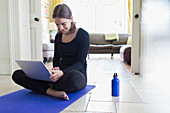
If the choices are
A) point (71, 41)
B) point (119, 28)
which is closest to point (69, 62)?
point (71, 41)

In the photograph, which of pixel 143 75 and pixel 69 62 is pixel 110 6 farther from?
pixel 69 62

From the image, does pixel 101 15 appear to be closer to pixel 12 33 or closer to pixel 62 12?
pixel 12 33

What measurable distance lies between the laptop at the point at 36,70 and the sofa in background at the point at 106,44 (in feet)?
14.0

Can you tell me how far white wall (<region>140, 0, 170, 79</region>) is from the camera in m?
1.68

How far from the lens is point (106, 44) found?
20.7ft

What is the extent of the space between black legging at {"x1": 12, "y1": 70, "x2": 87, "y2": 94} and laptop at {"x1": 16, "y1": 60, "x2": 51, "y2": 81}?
8 centimetres

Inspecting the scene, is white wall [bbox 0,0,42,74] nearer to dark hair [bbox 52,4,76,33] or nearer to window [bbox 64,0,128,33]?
dark hair [bbox 52,4,76,33]

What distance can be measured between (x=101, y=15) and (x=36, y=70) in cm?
701

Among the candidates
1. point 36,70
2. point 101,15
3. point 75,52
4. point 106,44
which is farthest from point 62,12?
point 101,15

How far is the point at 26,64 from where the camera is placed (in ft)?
5.17

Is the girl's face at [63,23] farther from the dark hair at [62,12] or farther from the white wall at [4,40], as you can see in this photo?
the white wall at [4,40]

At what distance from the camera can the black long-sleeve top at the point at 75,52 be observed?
5.69 feet

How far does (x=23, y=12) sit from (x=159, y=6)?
2075 millimetres

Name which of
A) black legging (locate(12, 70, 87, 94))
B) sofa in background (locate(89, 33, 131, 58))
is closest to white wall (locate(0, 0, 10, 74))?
black legging (locate(12, 70, 87, 94))
